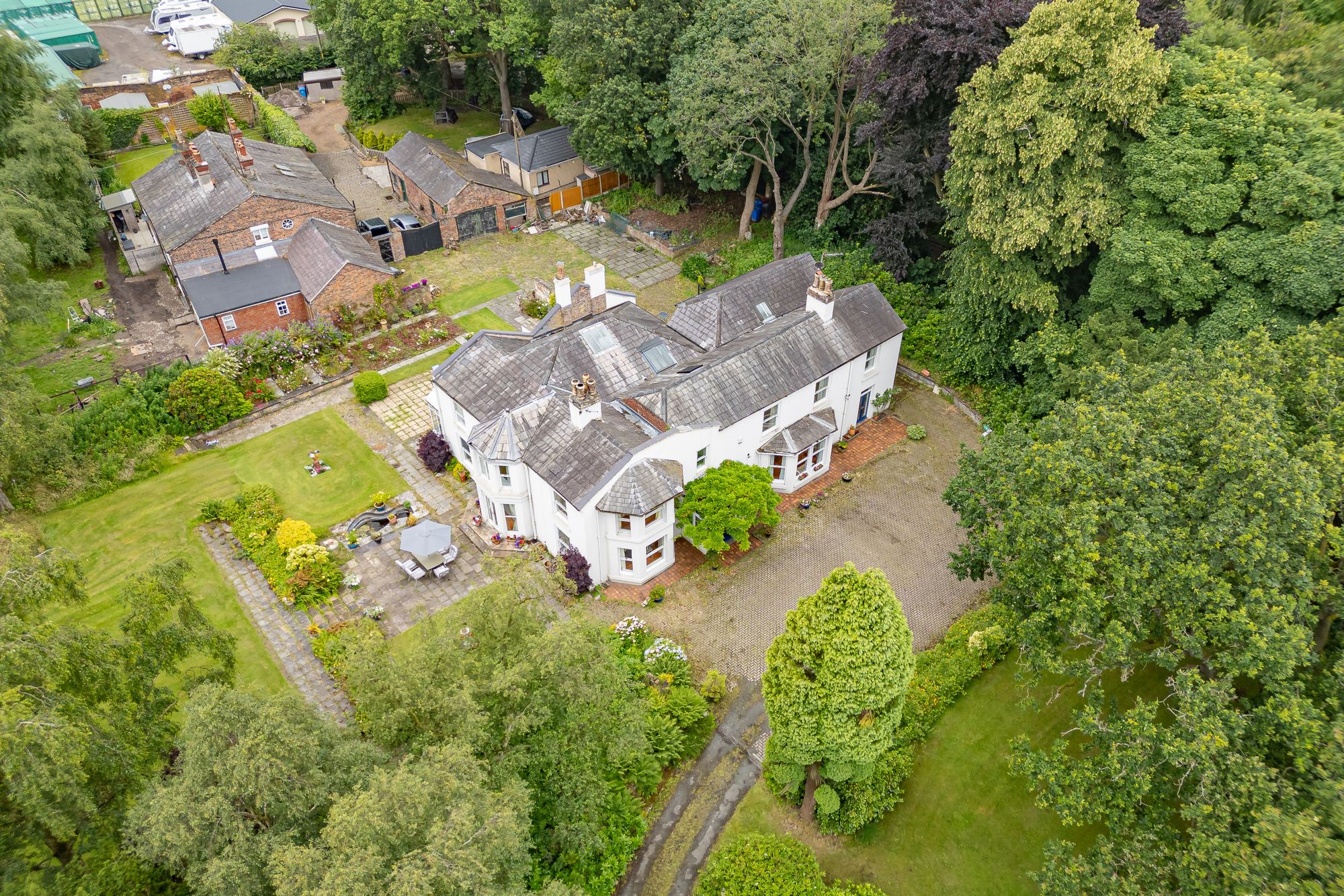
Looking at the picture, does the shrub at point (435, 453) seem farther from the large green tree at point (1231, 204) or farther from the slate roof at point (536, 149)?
the large green tree at point (1231, 204)

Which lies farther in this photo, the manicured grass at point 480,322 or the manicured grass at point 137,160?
the manicured grass at point 137,160

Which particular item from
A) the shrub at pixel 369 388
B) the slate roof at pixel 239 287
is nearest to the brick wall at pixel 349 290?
the slate roof at pixel 239 287

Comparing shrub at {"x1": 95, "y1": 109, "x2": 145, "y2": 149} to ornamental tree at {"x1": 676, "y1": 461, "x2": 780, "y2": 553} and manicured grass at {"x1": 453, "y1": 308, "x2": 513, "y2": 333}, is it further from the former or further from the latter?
ornamental tree at {"x1": 676, "y1": 461, "x2": 780, "y2": 553}

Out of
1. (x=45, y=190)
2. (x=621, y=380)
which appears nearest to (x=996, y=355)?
(x=621, y=380)

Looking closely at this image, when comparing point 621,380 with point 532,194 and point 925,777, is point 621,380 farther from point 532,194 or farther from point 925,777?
point 532,194

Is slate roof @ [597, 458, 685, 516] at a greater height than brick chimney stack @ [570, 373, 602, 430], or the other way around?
brick chimney stack @ [570, 373, 602, 430]

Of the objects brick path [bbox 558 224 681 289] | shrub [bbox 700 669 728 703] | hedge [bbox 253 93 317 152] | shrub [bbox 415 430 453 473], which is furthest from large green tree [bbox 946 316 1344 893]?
hedge [bbox 253 93 317 152]
